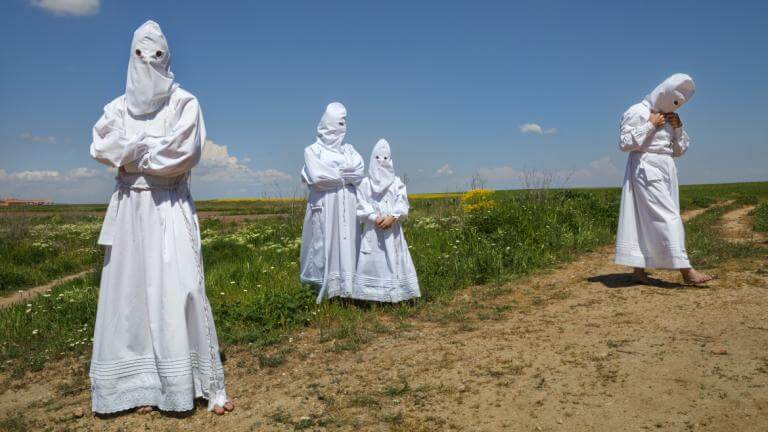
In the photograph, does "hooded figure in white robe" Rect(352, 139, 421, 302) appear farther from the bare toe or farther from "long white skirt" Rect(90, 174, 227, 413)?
the bare toe

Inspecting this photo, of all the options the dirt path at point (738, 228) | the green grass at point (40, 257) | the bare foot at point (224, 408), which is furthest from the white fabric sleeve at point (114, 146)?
the dirt path at point (738, 228)

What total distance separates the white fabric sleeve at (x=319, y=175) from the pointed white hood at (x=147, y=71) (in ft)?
9.48

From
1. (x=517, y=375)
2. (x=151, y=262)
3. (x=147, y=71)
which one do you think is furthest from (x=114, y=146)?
(x=517, y=375)

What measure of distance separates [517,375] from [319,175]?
3.62 metres

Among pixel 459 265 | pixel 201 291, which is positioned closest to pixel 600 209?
pixel 459 265

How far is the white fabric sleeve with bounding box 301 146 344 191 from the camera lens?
6.79 m

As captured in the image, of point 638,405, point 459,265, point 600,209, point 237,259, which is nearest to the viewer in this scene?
point 638,405

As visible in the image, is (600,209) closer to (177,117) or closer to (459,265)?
(459,265)

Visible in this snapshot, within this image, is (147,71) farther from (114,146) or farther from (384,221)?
(384,221)

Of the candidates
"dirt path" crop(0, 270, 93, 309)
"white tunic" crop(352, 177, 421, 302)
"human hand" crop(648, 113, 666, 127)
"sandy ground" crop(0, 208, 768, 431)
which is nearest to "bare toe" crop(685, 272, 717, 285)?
"sandy ground" crop(0, 208, 768, 431)

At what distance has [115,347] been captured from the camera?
12.9 feet

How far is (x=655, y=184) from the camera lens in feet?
21.0

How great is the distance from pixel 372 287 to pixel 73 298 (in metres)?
4.17

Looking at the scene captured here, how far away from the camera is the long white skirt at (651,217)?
247 inches
